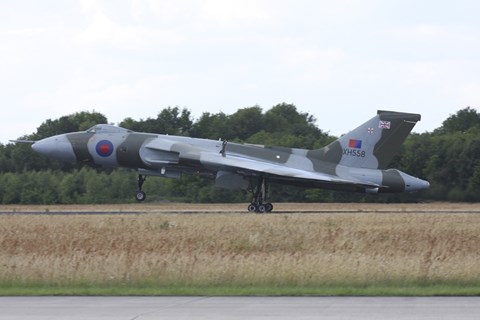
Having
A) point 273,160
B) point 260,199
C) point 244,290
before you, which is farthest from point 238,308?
point 273,160

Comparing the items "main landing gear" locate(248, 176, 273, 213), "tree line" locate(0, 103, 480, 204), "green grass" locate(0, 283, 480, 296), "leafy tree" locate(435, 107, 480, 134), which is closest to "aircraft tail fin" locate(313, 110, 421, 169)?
"main landing gear" locate(248, 176, 273, 213)

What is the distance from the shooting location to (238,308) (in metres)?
14.0

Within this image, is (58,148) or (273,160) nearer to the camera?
(273,160)

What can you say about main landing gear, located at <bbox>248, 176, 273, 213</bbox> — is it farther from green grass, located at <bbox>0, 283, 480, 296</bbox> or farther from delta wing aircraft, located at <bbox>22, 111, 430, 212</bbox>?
green grass, located at <bbox>0, 283, 480, 296</bbox>

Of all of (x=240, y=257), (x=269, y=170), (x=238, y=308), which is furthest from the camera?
(x=269, y=170)

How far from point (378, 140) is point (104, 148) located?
37.6 feet

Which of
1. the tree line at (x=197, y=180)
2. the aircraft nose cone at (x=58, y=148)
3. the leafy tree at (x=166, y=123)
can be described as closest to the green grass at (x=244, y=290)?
the aircraft nose cone at (x=58, y=148)

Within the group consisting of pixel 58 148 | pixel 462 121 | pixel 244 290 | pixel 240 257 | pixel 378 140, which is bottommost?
pixel 244 290

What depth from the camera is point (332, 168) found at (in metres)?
38.9

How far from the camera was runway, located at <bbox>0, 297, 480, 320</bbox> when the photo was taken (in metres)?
13.0

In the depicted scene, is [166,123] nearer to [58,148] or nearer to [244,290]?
[58,148]

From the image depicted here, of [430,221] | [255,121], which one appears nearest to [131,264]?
[430,221]

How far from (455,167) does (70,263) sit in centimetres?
2801

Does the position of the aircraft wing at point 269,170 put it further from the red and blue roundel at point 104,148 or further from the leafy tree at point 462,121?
the leafy tree at point 462,121
